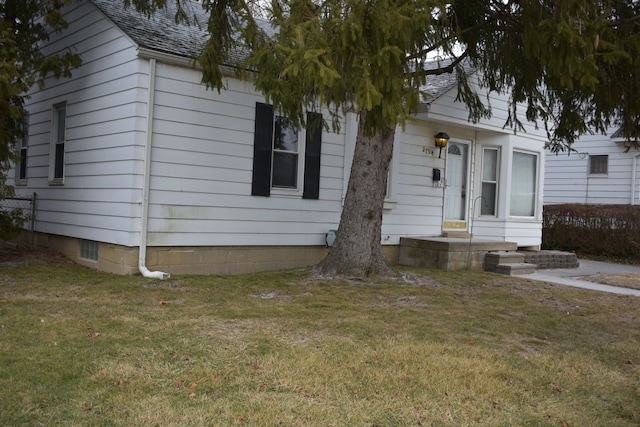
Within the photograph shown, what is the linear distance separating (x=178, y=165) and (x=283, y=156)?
6.56ft

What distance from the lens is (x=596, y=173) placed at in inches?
782

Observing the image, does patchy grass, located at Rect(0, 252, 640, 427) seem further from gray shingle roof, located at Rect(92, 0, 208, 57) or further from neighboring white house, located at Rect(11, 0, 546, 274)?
gray shingle roof, located at Rect(92, 0, 208, 57)

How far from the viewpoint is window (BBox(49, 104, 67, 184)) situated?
10.9 metres

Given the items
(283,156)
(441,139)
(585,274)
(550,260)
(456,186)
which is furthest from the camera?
(456,186)

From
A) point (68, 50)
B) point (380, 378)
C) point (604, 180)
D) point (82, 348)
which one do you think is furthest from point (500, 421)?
point (604, 180)

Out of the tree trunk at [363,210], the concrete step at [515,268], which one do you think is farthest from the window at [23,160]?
the concrete step at [515,268]

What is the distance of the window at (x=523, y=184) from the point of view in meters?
13.8

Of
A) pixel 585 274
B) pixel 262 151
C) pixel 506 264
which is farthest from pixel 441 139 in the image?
pixel 262 151

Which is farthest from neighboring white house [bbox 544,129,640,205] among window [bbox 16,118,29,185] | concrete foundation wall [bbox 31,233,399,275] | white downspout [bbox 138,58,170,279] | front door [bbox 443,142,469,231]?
window [bbox 16,118,29,185]

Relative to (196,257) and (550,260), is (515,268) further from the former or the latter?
(196,257)

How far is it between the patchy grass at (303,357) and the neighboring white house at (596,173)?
1225 centimetres

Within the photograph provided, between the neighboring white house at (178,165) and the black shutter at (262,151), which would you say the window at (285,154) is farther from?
the black shutter at (262,151)

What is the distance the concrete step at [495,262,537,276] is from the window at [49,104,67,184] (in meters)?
8.42

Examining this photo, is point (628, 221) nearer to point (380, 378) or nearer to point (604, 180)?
point (604, 180)
